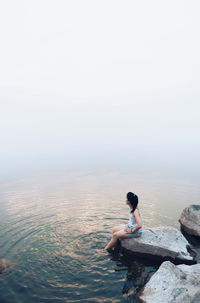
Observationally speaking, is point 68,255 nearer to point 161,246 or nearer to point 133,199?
point 133,199

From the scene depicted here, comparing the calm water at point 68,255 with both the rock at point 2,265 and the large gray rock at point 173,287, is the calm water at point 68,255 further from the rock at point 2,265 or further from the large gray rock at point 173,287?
the large gray rock at point 173,287

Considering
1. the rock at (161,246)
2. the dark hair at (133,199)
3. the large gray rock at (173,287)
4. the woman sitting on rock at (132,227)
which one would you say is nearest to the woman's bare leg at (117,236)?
the woman sitting on rock at (132,227)

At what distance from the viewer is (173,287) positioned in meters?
6.37

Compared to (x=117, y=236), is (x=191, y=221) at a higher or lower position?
lower

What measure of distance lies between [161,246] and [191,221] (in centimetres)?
511

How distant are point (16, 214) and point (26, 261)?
29.0 ft

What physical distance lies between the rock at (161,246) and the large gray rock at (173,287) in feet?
5.76

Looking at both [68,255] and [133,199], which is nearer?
[133,199]

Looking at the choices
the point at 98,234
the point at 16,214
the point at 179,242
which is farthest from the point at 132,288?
the point at 16,214

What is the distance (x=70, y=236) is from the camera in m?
12.3

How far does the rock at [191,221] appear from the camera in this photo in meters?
12.6

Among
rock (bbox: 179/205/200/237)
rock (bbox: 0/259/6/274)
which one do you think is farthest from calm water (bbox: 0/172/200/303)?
rock (bbox: 179/205/200/237)

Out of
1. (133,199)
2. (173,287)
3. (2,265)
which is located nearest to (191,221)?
(133,199)

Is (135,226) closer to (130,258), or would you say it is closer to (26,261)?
(130,258)
